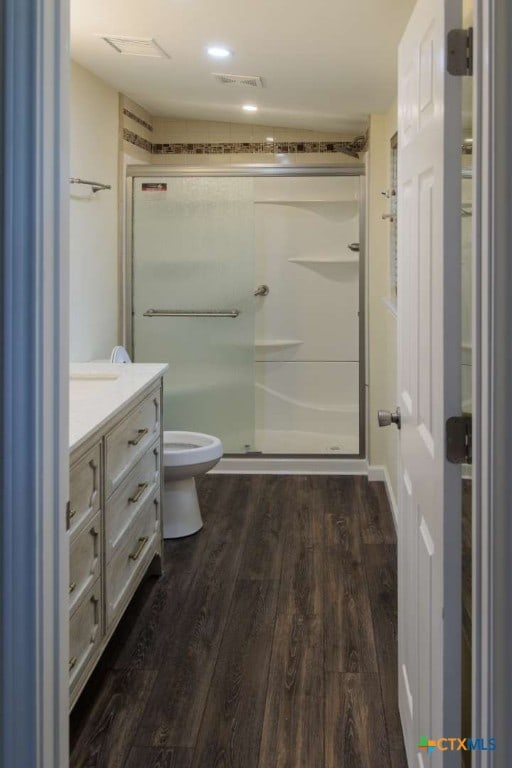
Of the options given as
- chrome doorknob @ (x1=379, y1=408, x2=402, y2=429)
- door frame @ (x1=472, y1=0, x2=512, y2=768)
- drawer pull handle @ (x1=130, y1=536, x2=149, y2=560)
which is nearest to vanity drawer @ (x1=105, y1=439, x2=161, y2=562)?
drawer pull handle @ (x1=130, y1=536, x2=149, y2=560)

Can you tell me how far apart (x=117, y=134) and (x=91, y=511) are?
115 inches

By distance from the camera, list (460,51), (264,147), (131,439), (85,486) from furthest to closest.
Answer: (264,147) → (131,439) → (85,486) → (460,51)

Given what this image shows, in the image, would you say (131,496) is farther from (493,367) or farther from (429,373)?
(493,367)

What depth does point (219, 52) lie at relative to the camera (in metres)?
3.50

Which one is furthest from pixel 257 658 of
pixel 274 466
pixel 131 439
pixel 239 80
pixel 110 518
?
pixel 239 80

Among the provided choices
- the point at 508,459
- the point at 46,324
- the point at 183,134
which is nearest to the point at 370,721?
the point at 508,459

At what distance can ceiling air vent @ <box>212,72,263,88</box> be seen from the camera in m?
3.95

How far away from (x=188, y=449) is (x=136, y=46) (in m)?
1.89

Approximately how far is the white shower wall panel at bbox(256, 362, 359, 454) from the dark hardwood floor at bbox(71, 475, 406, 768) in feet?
5.84

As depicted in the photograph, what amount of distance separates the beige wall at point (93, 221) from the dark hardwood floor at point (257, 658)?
1.20m

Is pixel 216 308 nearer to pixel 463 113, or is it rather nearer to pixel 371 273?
pixel 371 273

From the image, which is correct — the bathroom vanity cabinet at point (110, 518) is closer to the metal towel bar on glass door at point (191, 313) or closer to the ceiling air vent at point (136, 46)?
the ceiling air vent at point (136, 46)

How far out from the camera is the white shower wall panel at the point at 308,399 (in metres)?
5.70

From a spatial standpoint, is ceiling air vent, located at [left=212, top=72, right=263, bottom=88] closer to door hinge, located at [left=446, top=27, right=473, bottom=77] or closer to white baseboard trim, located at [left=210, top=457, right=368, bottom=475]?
white baseboard trim, located at [left=210, top=457, right=368, bottom=475]
